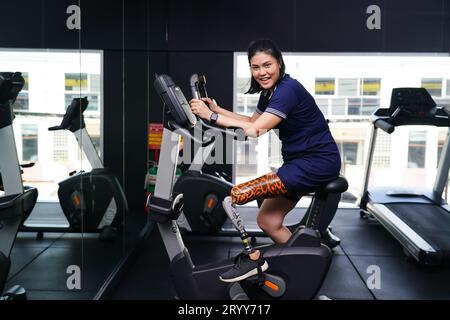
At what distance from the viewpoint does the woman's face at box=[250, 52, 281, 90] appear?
229 cm

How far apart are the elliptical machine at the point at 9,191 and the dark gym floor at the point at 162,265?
0.04 metres

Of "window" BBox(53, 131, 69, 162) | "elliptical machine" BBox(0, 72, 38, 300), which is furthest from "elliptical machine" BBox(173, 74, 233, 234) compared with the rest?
"elliptical machine" BBox(0, 72, 38, 300)

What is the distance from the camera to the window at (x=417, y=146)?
534cm

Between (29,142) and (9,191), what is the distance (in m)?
0.22

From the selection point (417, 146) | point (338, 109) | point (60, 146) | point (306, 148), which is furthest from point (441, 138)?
point (60, 146)

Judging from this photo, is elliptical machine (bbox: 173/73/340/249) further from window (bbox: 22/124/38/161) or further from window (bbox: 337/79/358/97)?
window (bbox: 22/124/38/161)

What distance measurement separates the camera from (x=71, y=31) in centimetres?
227

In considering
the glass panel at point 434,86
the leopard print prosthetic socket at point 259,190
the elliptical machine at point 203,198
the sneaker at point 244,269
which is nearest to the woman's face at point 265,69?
the leopard print prosthetic socket at point 259,190

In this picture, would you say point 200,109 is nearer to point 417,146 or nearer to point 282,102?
point 282,102

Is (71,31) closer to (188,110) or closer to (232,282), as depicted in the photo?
(188,110)

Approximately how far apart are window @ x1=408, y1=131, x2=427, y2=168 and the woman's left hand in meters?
3.92

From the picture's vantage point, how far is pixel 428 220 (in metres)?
4.18

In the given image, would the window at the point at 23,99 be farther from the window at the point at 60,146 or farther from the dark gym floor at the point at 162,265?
the dark gym floor at the point at 162,265

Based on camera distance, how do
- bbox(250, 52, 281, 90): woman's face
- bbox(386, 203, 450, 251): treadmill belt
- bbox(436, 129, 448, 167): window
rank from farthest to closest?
bbox(436, 129, 448, 167): window
bbox(386, 203, 450, 251): treadmill belt
bbox(250, 52, 281, 90): woman's face
